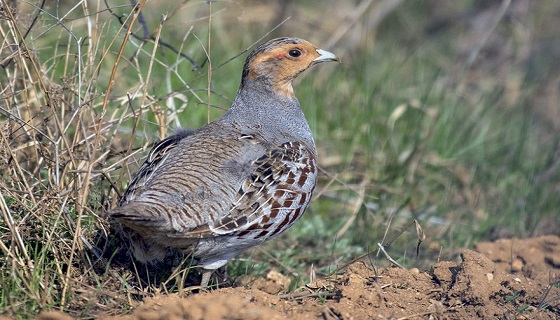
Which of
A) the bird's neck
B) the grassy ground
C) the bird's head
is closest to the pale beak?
the bird's head

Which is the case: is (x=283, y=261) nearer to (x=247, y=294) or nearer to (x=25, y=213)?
(x=247, y=294)

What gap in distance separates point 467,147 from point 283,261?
323 cm

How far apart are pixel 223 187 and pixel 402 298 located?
1256mm

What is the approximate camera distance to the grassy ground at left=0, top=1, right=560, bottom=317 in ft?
14.6

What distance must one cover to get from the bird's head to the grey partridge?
15 centimetres

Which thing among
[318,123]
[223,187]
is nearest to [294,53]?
[223,187]

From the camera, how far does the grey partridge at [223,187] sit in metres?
4.22

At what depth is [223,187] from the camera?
14.6 ft

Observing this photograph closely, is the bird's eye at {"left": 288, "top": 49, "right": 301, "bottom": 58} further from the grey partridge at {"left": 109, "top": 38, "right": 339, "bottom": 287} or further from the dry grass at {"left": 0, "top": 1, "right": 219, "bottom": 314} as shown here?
the dry grass at {"left": 0, "top": 1, "right": 219, "bottom": 314}

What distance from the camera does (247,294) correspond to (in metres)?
4.20

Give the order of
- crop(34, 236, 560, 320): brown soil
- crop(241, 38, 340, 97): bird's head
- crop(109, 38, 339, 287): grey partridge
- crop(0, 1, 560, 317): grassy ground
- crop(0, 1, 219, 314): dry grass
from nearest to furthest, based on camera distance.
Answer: crop(34, 236, 560, 320): brown soil, crop(0, 1, 219, 314): dry grass, crop(109, 38, 339, 287): grey partridge, crop(0, 1, 560, 317): grassy ground, crop(241, 38, 340, 97): bird's head

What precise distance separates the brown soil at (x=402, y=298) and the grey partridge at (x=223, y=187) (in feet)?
1.19

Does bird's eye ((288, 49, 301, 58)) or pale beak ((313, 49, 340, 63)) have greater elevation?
bird's eye ((288, 49, 301, 58))

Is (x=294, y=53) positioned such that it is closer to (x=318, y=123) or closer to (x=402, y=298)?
(x=402, y=298)
